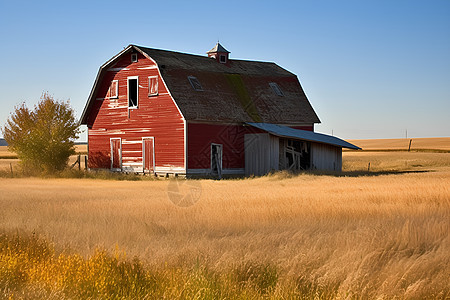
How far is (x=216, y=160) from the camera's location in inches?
1329

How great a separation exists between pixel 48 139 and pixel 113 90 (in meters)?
5.75

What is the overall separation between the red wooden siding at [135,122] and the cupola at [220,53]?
7.95 m

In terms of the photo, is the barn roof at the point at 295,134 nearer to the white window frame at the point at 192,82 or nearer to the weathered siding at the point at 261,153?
the weathered siding at the point at 261,153

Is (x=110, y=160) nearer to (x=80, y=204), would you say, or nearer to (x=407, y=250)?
(x=80, y=204)

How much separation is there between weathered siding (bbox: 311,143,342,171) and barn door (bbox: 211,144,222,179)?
21.1ft

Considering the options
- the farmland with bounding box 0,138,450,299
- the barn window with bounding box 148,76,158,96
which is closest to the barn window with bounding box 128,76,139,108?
the barn window with bounding box 148,76,158,96

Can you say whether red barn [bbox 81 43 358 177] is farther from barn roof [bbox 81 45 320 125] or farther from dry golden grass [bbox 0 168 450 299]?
dry golden grass [bbox 0 168 450 299]

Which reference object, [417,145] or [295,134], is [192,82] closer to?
[295,134]

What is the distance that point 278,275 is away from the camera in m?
7.82

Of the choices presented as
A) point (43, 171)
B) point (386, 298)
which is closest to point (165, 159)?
point (43, 171)

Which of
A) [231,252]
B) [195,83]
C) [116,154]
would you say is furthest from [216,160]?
[231,252]

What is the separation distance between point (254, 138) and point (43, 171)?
1385 centimetres

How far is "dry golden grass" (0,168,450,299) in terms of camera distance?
25.1 ft

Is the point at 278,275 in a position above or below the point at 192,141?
below
